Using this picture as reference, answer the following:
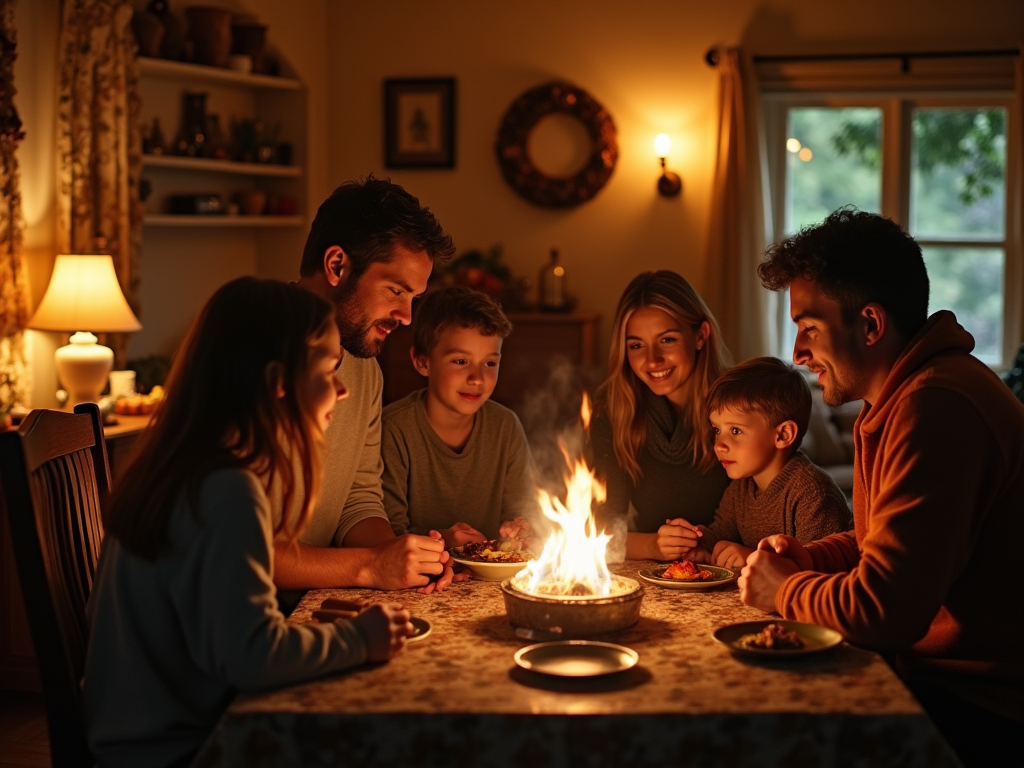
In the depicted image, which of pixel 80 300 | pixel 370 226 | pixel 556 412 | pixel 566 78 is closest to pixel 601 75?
pixel 566 78

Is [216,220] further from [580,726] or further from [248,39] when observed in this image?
[580,726]

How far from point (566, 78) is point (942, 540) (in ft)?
17.1

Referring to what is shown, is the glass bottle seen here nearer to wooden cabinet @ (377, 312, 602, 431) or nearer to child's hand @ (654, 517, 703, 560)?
wooden cabinet @ (377, 312, 602, 431)

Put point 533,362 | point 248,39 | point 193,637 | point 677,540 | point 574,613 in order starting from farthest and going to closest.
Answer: point 533,362 → point 248,39 → point 677,540 → point 574,613 → point 193,637

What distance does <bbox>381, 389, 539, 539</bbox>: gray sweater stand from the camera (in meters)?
2.60

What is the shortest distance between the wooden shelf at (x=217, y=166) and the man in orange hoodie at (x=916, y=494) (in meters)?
3.85

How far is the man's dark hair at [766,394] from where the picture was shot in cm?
233

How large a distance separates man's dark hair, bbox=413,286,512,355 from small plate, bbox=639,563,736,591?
74 centimetres

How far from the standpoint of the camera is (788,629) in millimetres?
1670

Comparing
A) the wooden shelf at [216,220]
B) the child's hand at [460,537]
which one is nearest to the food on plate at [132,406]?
the wooden shelf at [216,220]

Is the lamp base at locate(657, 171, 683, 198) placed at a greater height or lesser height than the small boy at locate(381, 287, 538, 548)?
greater

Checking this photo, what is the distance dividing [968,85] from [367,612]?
220 inches

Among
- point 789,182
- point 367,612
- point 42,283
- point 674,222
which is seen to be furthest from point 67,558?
point 789,182

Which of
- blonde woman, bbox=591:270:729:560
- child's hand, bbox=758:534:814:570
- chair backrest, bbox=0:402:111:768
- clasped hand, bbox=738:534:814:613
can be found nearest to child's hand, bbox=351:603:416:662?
chair backrest, bbox=0:402:111:768
